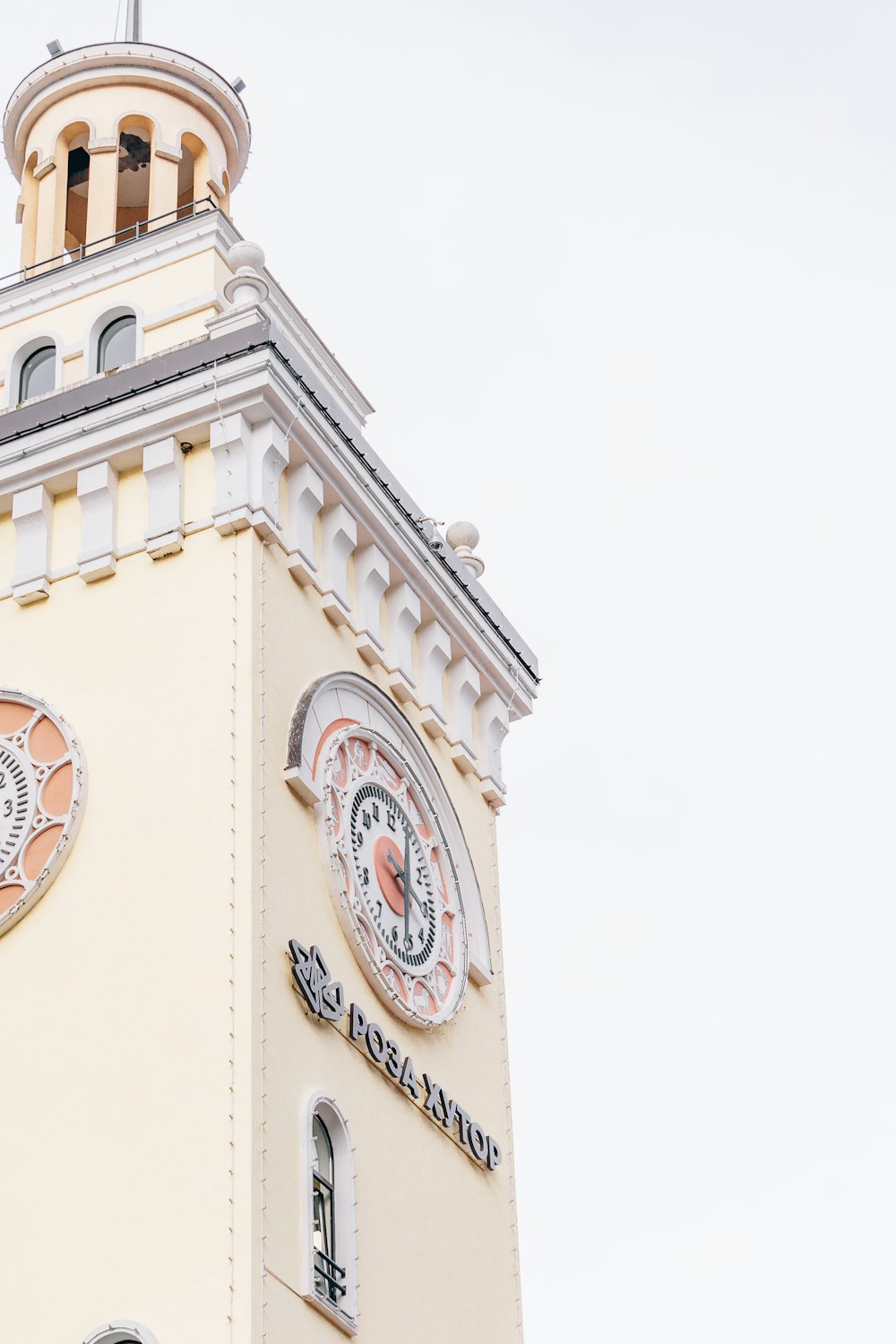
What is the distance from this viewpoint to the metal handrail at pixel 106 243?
3031cm

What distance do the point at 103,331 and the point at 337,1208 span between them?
432 inches

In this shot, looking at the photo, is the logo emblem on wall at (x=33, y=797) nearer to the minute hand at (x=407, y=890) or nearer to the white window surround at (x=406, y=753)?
the white window surround at (x=406, y=753)

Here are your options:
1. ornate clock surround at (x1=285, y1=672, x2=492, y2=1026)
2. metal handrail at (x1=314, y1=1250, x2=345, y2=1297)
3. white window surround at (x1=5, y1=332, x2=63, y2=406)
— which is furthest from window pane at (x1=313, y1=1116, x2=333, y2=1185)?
white window surround at (x1=5, y1=332, x2=63, y2=406)

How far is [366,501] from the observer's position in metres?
27.5

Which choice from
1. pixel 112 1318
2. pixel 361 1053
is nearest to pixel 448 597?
pixel 361 1053

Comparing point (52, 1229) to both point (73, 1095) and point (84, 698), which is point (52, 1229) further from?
point (84, 698)

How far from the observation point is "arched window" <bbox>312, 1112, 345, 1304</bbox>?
22609mm

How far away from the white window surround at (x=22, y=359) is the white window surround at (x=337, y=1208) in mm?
9941

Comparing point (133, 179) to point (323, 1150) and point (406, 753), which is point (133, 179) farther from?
point (323, 1150)

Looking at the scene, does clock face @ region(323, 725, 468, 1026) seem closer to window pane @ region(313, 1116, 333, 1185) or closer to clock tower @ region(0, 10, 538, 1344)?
clock tower @ region(0, 10, 538, 1344)

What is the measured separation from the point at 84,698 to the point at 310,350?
764 cm

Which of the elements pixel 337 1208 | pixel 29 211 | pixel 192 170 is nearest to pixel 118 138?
pixel 192 170

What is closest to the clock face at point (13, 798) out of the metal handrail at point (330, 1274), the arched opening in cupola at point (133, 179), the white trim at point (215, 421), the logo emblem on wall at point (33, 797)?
the logo emblem on wall at point (33, 797)

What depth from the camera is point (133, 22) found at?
36375 mm
